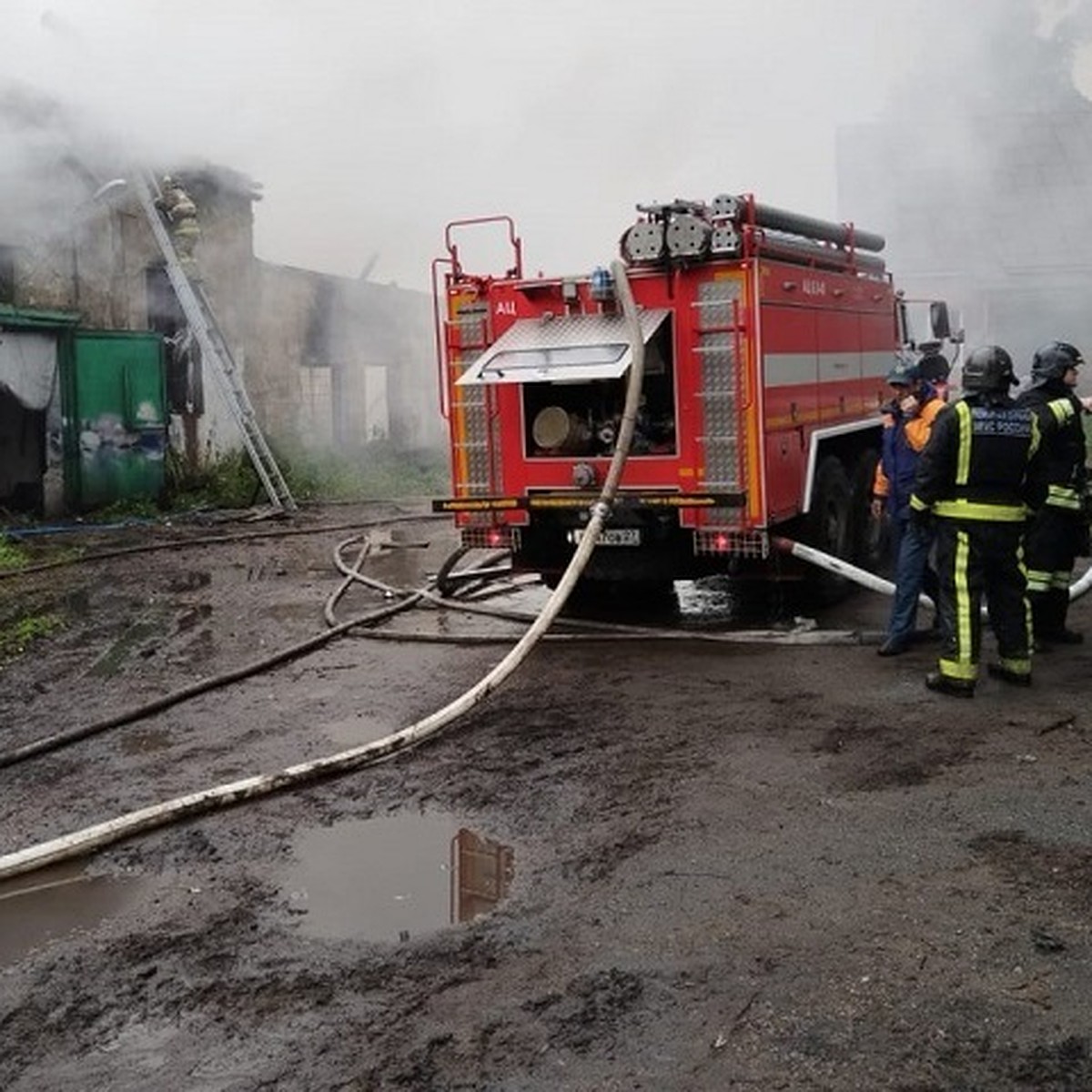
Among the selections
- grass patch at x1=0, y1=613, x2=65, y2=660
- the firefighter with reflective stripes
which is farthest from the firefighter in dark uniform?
grass patch at x1=0, y1=613, x2=65, y2=660

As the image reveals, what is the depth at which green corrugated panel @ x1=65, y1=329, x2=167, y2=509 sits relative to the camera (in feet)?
48.6

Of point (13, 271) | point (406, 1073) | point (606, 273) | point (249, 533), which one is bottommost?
point (406, 1073)

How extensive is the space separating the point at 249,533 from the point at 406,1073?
10.8m

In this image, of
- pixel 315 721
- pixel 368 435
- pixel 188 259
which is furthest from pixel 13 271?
pixel 315 721

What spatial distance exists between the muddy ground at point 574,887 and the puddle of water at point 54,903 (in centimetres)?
1

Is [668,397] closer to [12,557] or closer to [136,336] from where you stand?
[12,557]

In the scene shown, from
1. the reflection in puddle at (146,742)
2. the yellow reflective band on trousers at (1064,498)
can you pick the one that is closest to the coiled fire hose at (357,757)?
the reflection in puddle at (146,742)

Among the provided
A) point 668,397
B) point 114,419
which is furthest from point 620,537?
point 114,419

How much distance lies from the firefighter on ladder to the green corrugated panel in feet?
4.20

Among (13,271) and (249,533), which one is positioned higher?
(13,271)

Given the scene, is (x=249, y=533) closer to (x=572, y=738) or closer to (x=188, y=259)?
(x=188, y=259)

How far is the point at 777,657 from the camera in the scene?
6.78 metres

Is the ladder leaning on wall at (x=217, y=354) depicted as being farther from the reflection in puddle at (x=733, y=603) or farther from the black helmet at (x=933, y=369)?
the black helmet at (x=933, y=369)

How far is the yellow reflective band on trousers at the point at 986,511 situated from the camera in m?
5.61
